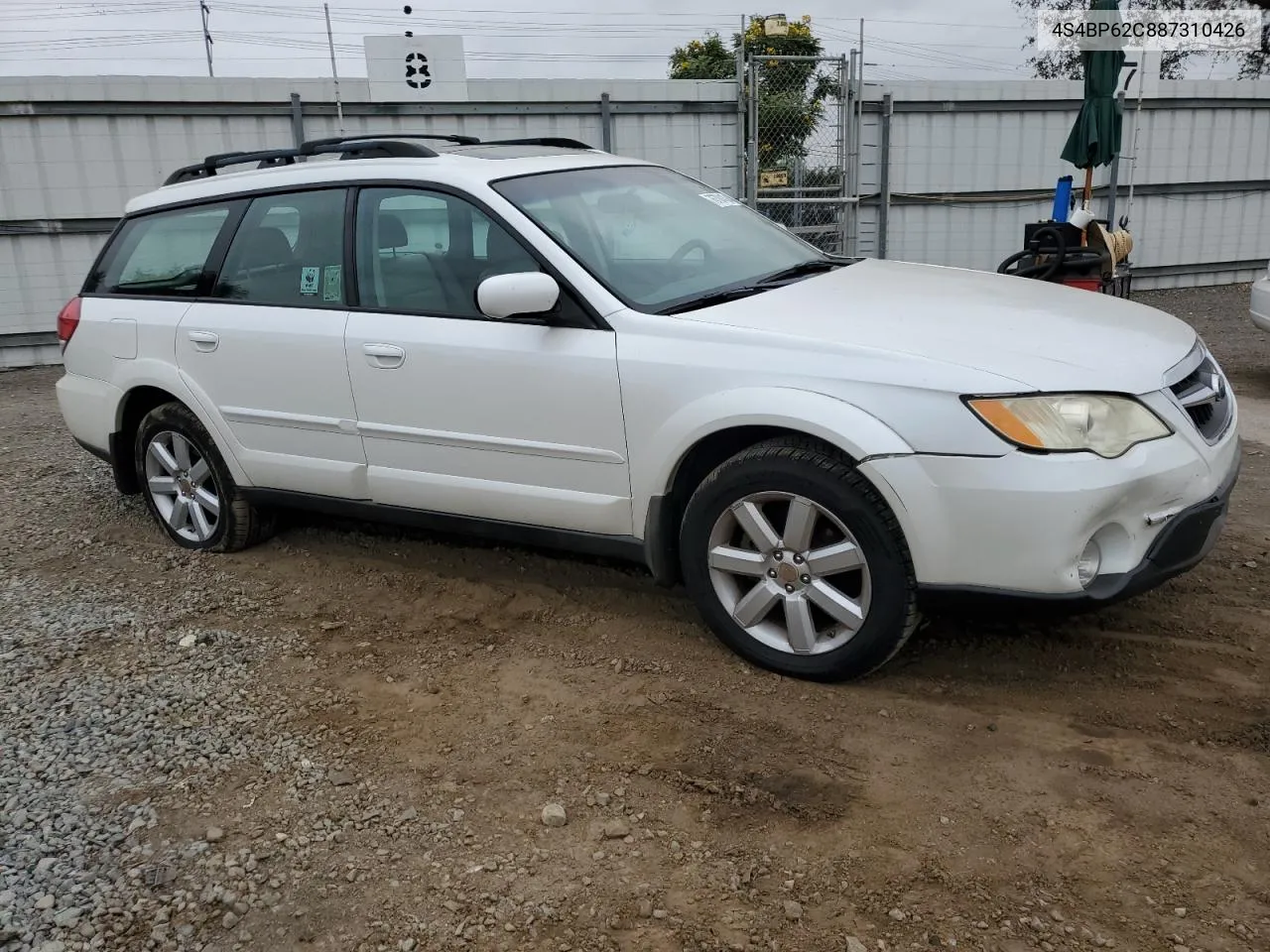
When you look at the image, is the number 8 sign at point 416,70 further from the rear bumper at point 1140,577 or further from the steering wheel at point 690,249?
the rear bumper at point 1140,577

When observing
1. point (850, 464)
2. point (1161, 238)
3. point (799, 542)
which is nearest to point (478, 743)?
point (799, 542)

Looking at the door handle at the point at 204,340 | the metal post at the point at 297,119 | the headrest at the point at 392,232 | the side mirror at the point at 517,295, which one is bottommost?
the door handle at the point at 204,340

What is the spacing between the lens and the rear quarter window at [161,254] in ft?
15.9

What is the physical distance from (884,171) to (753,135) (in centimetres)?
167

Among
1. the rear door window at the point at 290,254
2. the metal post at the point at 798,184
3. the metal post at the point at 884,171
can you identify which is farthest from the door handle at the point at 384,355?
the metal post at the point at 884,171

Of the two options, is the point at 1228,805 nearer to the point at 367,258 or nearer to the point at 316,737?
the point at 316,737

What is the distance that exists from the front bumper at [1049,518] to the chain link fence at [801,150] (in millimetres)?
8469

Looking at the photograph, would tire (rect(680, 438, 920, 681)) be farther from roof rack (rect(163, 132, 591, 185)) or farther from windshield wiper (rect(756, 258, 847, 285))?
roof rack (rect(163, 132, 591, 185))

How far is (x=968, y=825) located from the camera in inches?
108

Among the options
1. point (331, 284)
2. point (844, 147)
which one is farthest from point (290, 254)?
point (844, 147)

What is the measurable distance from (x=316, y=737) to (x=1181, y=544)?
2.66m

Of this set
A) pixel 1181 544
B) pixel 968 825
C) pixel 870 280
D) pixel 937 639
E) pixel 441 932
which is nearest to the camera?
pixel 441 932

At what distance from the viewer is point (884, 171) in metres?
11.8

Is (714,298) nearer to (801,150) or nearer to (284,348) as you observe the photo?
(284,348)
